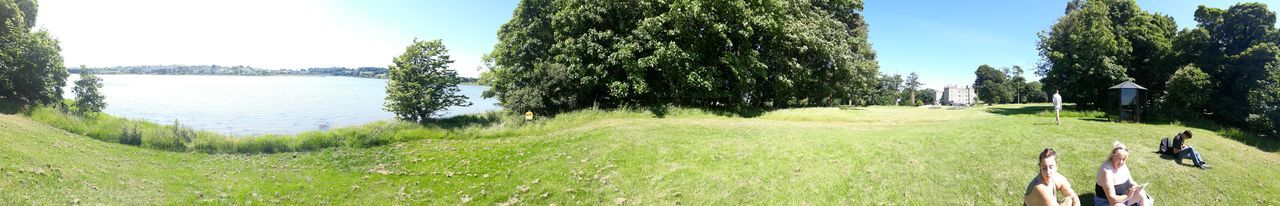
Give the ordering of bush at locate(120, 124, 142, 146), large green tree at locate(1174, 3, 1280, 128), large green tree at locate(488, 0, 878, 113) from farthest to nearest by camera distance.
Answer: large green tree at locate(488, 0, 878, 113) < large green tree at locate(1174, 3, 1280, 128) < bush at locate(120, 124, 142, 146)

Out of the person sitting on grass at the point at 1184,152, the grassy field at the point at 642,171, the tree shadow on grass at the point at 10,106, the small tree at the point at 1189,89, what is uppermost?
the small tree at the point at 1189,89

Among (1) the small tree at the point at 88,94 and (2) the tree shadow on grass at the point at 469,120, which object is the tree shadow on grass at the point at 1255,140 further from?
(1) the small tree at the point at 88,94

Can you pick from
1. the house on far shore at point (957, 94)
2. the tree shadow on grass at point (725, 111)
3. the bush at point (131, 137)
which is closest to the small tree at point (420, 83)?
the tree shadow on grass at point (725, 111)

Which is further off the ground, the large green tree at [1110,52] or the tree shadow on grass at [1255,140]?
the large green tree at [1110,52]

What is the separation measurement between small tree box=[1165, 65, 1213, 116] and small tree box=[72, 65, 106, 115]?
50365mm

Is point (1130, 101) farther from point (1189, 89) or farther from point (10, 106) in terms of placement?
point (10, 106)

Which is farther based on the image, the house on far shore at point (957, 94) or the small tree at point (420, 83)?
the house on far shore at point (957, 94)

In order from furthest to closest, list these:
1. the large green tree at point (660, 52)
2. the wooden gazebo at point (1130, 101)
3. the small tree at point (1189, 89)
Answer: the large green tree at point (660, 52) → the small tree at point (1189, 89) → the wooden gazebo at point (1130, 101)

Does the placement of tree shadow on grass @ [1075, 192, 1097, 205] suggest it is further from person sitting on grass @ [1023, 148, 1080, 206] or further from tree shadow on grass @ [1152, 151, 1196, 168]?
tree shadow on grass @ [1152, 151, 1196, 168]

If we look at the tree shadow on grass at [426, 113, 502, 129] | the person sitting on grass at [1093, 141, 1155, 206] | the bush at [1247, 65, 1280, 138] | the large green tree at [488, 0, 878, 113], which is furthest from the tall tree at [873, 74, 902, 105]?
the person sitting on grass at [1093, 141, 1155, 206]

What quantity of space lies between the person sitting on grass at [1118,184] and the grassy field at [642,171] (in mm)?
1420

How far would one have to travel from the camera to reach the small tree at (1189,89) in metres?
23.7

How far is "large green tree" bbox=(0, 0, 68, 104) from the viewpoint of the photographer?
21156 millimetres

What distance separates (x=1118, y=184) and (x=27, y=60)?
35.9 m
